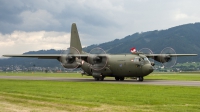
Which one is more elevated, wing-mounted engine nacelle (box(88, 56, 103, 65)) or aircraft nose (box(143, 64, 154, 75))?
wing-mounted engine nacelle (box(88, 56, 103, 65))

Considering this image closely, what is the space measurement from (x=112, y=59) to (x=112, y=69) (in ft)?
5.56

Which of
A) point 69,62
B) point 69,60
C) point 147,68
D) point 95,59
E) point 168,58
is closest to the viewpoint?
point 147,68

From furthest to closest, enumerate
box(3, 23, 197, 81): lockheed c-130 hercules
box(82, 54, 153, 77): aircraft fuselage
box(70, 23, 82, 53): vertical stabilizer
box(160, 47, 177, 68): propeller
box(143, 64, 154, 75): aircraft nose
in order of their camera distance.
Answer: box(70, 23, 82, 53): vertical stabilizer
box(160, 47, 177, 68): propeller
box(3, 23, 197, 81): lockheed c-130 hercules
box(82, 54, 153, 77): aircraft fuselage
box(143, 64, 154, 75): aircraft nose

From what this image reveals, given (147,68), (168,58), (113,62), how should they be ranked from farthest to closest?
1. (168,58)
2. (113,62)
3. (147,68)

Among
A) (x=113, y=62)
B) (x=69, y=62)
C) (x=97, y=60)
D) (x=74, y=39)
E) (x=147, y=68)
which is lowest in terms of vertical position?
(x=147, y=68)

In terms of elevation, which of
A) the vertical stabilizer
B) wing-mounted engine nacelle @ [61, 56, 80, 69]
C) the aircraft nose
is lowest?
the aircraft nose

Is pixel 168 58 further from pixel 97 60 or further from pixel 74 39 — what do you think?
pixel 74 39

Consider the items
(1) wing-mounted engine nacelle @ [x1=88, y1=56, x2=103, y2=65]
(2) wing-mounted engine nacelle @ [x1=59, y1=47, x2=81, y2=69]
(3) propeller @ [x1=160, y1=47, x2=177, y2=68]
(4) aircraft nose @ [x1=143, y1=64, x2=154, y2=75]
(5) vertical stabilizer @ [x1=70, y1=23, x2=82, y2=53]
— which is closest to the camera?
(4) aircraft nose @ [x1=143, y1=64, x2=154, y2=75]

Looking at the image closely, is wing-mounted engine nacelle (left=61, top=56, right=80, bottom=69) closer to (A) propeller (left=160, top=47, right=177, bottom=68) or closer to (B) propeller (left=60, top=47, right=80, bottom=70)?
(B) propeller (left=60, top=47, right=80, bottom=70)

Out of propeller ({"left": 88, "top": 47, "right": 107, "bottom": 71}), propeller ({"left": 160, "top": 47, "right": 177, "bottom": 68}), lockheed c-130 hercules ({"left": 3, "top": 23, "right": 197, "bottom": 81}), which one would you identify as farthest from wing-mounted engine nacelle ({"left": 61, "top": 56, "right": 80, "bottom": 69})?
propeller ({"left": 160, "top": 47, "right": 177, "bottom": 68})

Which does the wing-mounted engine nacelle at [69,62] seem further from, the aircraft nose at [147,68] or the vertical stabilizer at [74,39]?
the aircraft nose at [147,68]

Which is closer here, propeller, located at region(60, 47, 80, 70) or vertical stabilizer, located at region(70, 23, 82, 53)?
propeller, located at region(60, 47, 80, 70)

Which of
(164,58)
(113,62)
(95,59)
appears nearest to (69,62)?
(95,59)

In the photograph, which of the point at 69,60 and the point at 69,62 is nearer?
the point at 69,60
